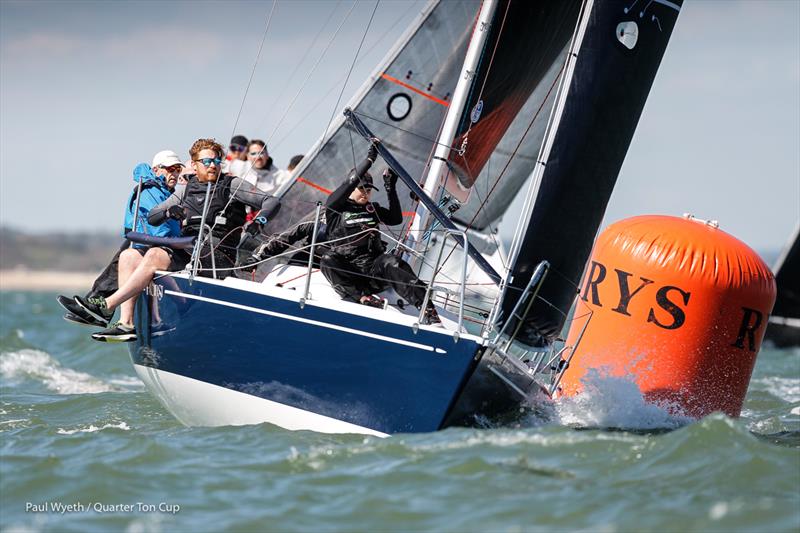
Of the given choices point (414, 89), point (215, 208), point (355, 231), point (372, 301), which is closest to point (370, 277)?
point (372, 301)

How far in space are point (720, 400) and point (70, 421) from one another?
4535 millimetres

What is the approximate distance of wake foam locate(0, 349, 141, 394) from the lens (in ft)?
35.8

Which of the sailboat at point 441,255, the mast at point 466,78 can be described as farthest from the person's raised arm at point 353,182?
the mast at point 466,78

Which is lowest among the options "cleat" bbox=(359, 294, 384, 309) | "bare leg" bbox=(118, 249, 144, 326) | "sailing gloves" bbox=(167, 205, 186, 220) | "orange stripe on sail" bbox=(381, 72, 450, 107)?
"bare leg" bbox=(118, 249, 144, 326)

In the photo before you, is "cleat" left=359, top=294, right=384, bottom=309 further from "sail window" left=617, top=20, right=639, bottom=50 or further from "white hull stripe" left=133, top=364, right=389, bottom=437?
"sail window" left=617, top=20, right=639, bottom=50

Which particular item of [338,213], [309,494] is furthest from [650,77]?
[309,494]

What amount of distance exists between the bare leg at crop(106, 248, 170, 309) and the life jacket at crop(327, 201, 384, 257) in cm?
119

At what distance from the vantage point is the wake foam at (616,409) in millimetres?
6945

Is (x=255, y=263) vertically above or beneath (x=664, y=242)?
beneath

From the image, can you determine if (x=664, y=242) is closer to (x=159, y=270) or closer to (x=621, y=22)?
(x=621, y=22)

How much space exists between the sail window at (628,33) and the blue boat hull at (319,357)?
296 centimetres

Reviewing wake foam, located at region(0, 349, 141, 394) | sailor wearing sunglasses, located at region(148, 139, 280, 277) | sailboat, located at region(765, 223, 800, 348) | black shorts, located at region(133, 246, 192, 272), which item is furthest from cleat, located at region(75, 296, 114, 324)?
sailboat, located at region(765, 223, 800, 348)

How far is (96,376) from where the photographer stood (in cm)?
1240

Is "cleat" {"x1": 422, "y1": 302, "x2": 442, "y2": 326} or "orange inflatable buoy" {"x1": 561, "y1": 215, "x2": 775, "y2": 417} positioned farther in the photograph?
"orange inflatable buoy" {"x1": 561, "y1": 215, "x2": 775, "y2": 417}
